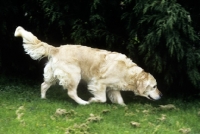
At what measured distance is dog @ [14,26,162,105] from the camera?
814 centimetres

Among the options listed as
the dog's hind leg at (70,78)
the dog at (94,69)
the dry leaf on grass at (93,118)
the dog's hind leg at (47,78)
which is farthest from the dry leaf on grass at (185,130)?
the dog's hind leg at (47,78)

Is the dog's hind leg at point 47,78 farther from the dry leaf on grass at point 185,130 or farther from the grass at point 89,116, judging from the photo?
the dry leaf on grass at point 185,130

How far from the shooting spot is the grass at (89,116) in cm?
655

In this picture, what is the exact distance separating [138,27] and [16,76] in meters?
3.42

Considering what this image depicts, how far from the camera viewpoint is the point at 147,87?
27.4 ft

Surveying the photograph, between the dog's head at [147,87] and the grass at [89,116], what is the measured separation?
0.61 feet

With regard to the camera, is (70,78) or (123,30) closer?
(70,78)

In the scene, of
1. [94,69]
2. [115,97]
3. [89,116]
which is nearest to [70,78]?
[94,69]

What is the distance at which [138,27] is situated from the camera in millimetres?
8414

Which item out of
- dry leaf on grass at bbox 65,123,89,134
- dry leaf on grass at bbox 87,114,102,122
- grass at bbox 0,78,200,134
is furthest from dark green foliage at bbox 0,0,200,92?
dry leaf on grass at bbox 65,123,89,134

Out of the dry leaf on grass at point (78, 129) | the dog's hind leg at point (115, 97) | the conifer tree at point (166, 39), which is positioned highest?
the conifer tree at point (166, 39)

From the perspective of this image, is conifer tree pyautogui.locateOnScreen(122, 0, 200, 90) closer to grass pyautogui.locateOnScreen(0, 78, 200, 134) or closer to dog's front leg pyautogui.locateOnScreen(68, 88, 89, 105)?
grass pyautogui.locateOnScreen(0, 78, 200, 134)

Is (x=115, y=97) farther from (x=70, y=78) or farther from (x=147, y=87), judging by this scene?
(x=70, y=78)

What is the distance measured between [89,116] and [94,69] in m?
1.37
